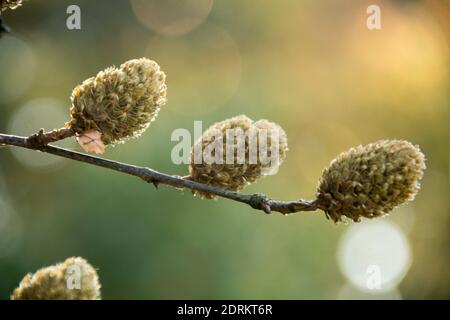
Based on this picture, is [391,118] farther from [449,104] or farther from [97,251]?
[97,251]

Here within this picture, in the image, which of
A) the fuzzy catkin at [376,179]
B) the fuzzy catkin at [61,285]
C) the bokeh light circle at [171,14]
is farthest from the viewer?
the bokeh light circle at [171,14]

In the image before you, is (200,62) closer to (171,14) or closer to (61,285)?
(171,14)

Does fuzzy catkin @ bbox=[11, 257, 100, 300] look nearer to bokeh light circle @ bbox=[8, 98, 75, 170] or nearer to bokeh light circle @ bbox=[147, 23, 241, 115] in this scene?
bokeh light circle @ bbox=[8, 98, 75, 170]

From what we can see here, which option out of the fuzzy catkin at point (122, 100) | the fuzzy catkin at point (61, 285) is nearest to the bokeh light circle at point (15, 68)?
the fuzzy catkin at point (122, 100)

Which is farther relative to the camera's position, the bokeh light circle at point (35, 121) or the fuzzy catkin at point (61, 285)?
the bokeh light circle at point (35, 121)

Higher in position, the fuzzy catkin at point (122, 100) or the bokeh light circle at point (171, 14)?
the bokeh light circle at point (171, 14)

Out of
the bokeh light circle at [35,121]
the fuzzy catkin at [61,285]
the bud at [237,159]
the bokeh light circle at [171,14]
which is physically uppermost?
the bokeh light circle at [171,14]

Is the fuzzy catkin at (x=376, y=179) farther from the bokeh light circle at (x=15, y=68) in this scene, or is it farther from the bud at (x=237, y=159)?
the bokeh light circle at (x=15, y=68)

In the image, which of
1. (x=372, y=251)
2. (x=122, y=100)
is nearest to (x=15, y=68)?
(x=372, y=251)
